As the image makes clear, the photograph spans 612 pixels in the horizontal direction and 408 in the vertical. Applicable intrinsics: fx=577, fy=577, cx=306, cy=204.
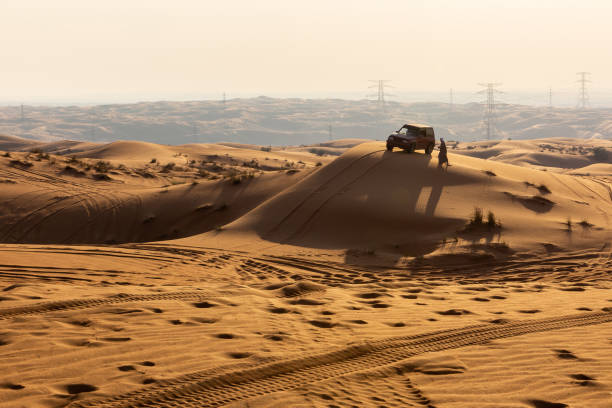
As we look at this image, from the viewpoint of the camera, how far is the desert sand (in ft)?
17.9

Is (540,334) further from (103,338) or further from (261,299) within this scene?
(103,338)

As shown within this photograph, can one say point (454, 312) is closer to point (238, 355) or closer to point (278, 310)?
point (278, 310)

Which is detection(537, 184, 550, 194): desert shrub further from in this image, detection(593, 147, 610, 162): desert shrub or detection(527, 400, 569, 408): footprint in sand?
detection(593, 147, 610, 162): desert shrub

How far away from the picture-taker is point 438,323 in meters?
7.65

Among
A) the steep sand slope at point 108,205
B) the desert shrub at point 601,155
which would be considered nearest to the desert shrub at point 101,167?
the steep sand slope at point 108,205

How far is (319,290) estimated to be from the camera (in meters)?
9.61

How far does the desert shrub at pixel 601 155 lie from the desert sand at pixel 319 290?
40.9 meters

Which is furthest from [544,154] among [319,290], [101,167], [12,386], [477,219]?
[12,386]

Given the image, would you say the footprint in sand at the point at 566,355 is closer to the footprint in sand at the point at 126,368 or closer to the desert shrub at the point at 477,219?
the footprint in sand at the point at 126,368

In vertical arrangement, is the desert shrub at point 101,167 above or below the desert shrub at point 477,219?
above

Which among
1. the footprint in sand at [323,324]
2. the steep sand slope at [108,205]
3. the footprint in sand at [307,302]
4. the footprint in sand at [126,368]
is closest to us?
the footprint in sand at [126,368]

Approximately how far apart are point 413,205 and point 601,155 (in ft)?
169

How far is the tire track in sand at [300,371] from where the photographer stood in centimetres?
505

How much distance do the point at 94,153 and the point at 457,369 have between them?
4585cm
